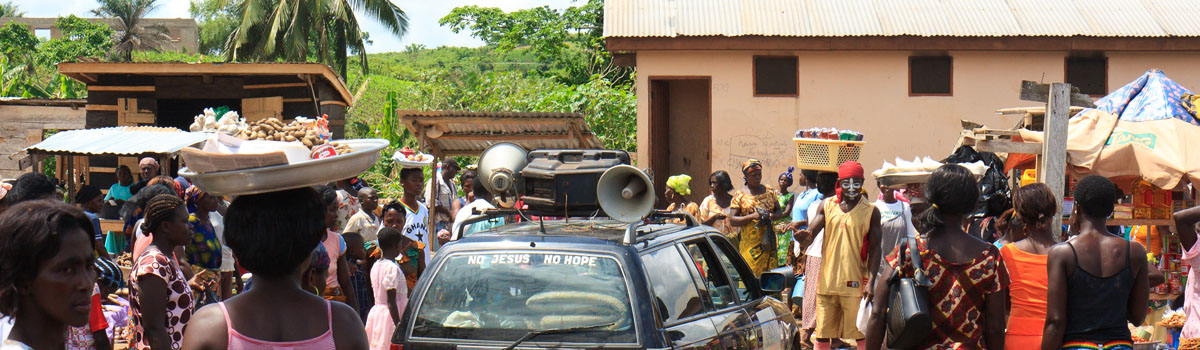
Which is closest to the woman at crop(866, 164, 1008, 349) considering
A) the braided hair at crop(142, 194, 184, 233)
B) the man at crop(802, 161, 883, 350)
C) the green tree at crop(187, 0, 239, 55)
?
the braided hair at crop(142, 194, 184, 233)

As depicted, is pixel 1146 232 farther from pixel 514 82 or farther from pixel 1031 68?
pixel 514 82

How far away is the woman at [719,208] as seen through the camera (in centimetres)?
1079

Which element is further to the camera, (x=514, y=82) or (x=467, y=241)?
(x=514, y=82)

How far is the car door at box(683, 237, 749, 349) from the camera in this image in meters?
5.49

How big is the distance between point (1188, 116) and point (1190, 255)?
3513 millimetres

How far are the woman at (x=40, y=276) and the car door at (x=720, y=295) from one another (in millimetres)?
3204

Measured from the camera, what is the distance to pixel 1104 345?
191 inches

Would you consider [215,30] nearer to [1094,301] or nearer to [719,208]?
[719,208]

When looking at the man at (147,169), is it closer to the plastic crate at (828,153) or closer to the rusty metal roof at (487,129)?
the rusty metal roof at (487,129)

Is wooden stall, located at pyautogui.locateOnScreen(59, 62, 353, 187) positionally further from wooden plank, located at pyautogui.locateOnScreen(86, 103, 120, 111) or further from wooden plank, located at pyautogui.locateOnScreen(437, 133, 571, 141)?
wooden plank, located at pyautogui.locateOnScreen(437, 133, 571, 141)

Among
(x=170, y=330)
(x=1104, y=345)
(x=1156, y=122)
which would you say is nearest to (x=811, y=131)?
(x=1156, y=122)

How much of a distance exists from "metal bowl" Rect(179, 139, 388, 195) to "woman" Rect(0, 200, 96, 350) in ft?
1.26

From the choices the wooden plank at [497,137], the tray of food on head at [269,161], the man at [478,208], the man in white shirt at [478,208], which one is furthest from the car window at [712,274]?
the wooden plank at [497,137]

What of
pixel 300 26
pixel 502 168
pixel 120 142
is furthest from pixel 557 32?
pixel 502 168
